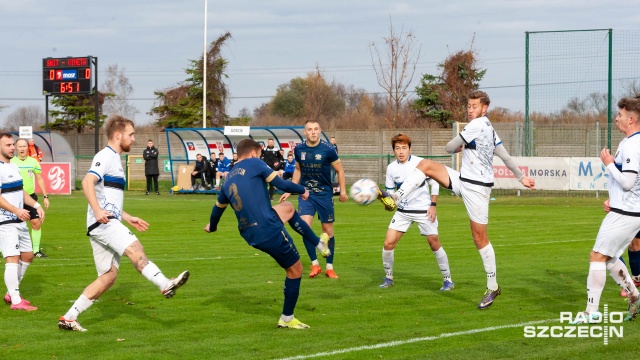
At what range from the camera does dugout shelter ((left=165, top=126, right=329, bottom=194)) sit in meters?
38.8

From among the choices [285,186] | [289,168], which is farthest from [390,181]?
[289,168]

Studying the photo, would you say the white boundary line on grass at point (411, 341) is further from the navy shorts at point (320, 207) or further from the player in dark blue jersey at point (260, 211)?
the navy shorts at point (320, 207)

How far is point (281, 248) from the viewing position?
898 centimetres

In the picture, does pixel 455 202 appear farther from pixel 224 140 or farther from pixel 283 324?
pixel 283 324

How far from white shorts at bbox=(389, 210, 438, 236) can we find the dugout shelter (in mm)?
25280

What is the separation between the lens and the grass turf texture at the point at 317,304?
8.27m

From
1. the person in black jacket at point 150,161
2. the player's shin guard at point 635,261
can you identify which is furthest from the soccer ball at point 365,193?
the person in black jacket at point 150,161

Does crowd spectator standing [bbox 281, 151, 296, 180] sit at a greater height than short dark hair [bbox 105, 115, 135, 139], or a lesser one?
lesser

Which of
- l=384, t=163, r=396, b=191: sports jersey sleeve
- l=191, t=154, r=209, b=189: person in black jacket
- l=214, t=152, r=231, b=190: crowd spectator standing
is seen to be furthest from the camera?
l=191, t=154, r=209, b=189: person in black jacket

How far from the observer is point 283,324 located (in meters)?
9.23

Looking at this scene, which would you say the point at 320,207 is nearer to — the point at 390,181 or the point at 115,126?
the point at 390,181

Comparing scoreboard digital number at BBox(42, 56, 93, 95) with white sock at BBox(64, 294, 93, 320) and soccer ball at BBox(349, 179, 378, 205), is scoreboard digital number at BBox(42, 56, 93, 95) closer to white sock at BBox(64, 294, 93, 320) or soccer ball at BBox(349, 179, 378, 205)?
soccer ball at BBox(349, 179, 378, 205)

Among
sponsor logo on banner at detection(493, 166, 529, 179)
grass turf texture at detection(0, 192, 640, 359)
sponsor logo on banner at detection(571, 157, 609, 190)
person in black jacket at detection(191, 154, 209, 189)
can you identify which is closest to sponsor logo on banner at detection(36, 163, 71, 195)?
person in black jacket at detection(191, 154, 209, 189)

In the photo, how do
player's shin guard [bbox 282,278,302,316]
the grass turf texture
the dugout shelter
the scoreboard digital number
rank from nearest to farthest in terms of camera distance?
the grass turf texture
player's shin guard [bbox 282,278,302,316]
the dugout shelter
the scoreboard digital number
